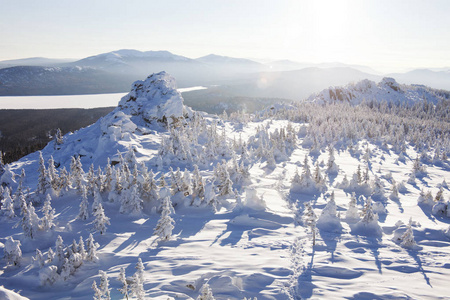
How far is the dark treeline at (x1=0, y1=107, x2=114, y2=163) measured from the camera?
106m

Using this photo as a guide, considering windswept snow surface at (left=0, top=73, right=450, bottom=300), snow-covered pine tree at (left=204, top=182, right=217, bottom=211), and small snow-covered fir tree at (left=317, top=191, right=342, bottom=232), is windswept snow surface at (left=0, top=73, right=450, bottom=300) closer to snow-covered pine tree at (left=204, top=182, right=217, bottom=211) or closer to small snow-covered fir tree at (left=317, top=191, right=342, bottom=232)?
small snow-covered fir tree at (left=317, top=191, right=342, bottom=232)

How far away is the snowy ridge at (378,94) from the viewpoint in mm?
151000

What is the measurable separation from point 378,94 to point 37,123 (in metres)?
206

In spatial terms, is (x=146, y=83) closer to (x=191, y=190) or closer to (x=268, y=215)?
(x=191, y=190)

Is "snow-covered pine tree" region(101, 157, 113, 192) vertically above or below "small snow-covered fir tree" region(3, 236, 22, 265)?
above

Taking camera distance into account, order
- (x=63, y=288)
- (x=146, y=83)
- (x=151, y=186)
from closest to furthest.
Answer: (x=63, y=288)
(x=151, y=186)
(x=146, y=83)

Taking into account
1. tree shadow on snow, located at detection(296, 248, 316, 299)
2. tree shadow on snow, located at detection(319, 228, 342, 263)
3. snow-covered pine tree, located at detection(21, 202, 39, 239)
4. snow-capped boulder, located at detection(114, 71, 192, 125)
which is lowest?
tree shadow on snow, located at detection(319, 228, 342, 263)

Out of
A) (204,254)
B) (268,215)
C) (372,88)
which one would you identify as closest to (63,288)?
(204,254)

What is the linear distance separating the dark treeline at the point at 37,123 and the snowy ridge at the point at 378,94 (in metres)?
135

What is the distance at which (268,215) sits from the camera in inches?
711

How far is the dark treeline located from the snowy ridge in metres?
135

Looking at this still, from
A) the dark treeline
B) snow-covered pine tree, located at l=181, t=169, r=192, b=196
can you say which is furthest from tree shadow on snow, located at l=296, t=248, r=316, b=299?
the dark treeline

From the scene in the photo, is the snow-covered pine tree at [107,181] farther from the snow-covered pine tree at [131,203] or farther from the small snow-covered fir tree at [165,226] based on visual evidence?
the small snow-covered fir tree at [165,226]

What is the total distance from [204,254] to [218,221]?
14.5ft
